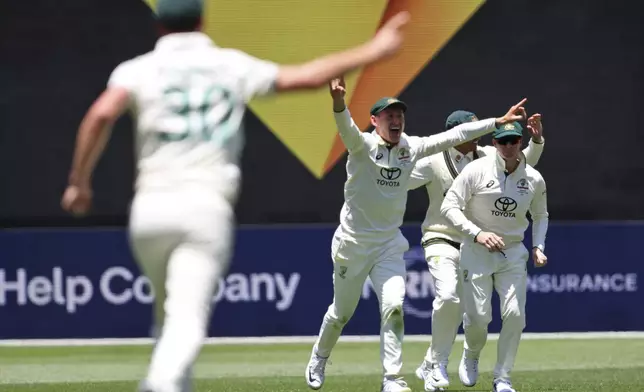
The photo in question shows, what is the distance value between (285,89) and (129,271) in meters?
9.58

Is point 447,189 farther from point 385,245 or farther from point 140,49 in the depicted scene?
point 140,49

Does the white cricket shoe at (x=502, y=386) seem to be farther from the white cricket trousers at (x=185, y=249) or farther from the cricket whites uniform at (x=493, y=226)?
the white cricket trousers at (x=185, y=249)

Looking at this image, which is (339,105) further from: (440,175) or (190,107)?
(190,107)

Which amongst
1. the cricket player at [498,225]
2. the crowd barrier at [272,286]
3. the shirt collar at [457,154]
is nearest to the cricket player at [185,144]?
the cricket player at [498,225]

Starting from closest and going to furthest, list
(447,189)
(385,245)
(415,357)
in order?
1. (385,245)
2. (447,189)
3. (415,357)

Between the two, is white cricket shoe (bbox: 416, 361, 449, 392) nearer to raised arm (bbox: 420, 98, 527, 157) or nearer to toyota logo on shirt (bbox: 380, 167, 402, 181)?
toyota logo on shirt (bbox: 380, 167, 402, 181)

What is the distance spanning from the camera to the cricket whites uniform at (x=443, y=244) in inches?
360

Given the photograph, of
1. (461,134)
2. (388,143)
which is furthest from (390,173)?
(461,134)

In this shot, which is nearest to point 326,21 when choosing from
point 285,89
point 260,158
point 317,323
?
point 260,158

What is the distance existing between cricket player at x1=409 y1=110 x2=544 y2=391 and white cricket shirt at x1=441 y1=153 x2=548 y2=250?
1.03 feet

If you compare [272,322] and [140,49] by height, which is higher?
[140,49]

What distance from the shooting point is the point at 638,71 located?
557 inches

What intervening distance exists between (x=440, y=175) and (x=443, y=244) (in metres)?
0.53

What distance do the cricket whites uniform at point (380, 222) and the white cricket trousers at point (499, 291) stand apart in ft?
1.65
